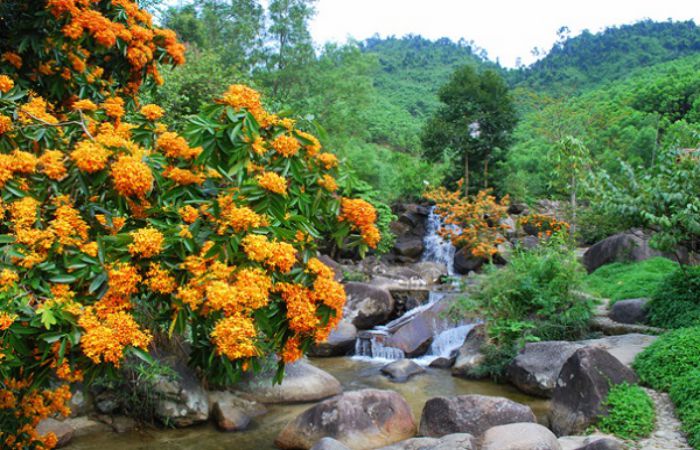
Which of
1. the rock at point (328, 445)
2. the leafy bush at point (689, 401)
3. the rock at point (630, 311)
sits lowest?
the rock at point (328, 445)

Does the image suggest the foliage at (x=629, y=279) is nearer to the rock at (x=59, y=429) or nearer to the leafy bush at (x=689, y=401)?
the leafy bush at (x=689, y=401)

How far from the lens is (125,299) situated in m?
2.24

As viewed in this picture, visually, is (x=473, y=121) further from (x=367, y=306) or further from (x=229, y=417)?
(x=229, y=417)

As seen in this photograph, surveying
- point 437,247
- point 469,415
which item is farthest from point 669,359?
point 437,247

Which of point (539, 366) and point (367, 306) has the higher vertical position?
point (367, 306)

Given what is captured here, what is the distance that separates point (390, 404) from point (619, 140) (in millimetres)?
20029

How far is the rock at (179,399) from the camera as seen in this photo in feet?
21.3

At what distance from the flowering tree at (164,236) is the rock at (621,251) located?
1193 cm

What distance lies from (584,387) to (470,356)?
3324 mm

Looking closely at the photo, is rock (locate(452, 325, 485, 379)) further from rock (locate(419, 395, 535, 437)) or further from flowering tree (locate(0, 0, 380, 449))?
flowering tree (locate(0, 0, 380, 449))

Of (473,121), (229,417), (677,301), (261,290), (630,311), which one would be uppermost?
(473,121)

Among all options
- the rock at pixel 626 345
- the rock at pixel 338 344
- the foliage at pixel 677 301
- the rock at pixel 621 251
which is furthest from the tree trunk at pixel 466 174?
the rock at pixel 626 345

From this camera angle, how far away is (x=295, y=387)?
25.0 ft

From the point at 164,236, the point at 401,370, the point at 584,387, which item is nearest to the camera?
the point at 164,236
